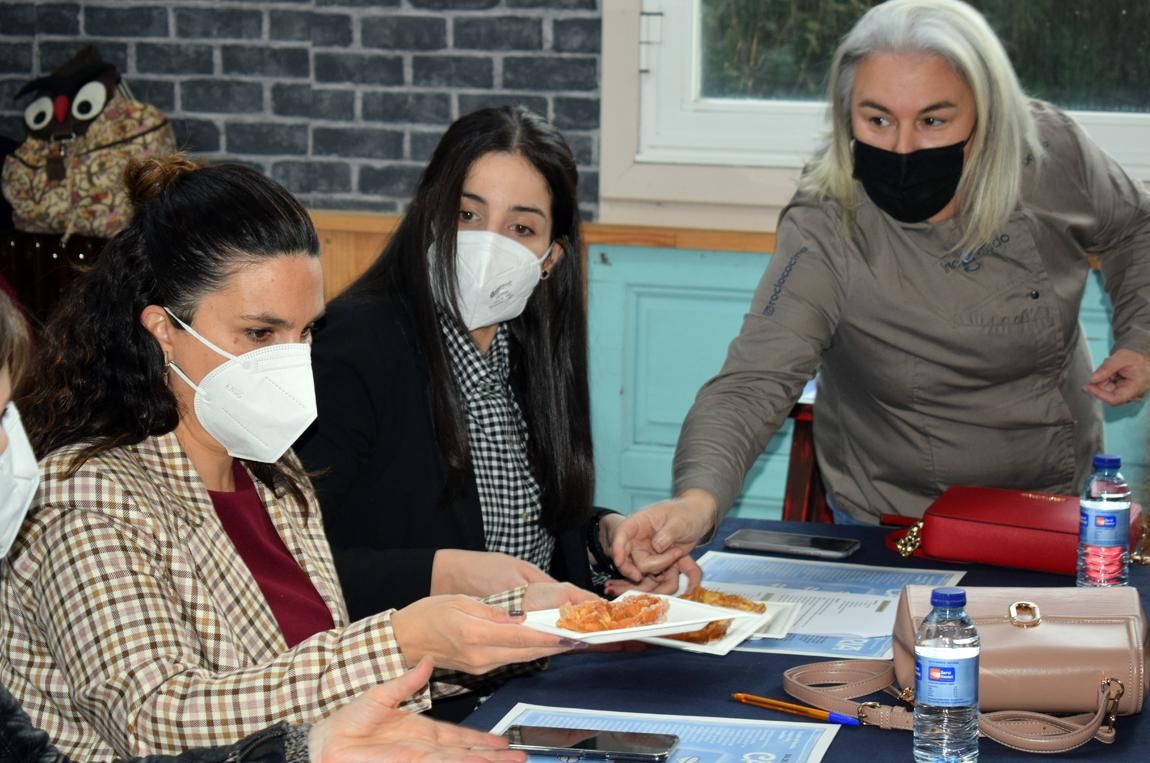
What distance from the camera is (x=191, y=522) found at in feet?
5.31

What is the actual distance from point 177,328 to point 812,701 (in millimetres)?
858

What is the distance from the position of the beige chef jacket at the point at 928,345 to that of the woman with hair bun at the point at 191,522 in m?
0.80

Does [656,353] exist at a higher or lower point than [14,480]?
lower

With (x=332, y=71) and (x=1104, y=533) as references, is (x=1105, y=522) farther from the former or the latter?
(x=332, y=71)

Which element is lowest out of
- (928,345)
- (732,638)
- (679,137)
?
(732,638)

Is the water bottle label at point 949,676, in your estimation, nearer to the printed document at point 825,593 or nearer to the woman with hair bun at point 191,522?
the printed document at point 825,593

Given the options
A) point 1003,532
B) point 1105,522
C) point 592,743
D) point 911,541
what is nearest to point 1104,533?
point 1105,522

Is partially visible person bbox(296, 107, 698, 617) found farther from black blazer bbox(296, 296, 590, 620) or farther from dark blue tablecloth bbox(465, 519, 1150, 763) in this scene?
dark blue tablecloth bbox(465, 519, 1150, 763)

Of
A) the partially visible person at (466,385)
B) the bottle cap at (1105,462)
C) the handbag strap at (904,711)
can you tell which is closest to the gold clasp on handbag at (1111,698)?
the handbag strap at (904,711)

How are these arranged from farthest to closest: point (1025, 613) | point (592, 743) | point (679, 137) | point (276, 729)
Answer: point (679, 137) → point (1025, 613) → point (592, 743) → point (276, 729)

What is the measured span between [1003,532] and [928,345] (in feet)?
1.40

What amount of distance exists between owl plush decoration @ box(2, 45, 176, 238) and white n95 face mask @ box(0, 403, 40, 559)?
2.42 metres

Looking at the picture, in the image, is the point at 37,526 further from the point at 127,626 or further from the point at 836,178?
the point at 836,178

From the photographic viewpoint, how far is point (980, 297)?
2398mm
